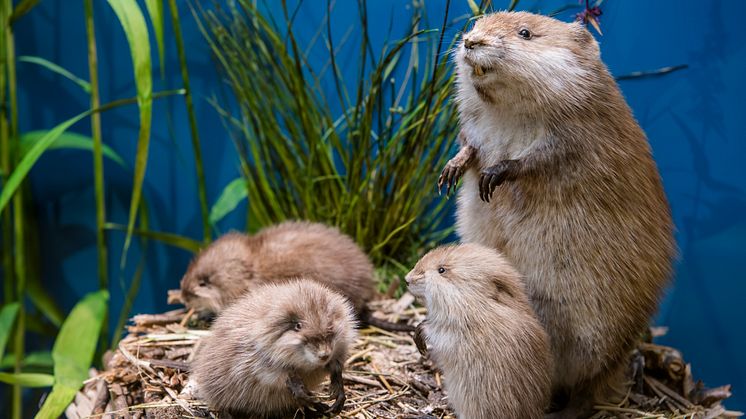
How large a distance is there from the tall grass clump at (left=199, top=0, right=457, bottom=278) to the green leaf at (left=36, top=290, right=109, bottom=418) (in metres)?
0.74

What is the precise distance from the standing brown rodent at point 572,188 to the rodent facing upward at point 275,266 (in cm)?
68

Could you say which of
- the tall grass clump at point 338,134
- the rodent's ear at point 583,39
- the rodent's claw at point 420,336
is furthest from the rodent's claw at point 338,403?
the rodent's ear at point 583,39

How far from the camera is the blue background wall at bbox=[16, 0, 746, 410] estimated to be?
2555 mm

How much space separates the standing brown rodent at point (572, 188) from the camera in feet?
6.59

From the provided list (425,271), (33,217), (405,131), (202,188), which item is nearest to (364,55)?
(405,131)

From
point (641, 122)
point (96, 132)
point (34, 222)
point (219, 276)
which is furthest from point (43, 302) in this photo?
point (641, 122)

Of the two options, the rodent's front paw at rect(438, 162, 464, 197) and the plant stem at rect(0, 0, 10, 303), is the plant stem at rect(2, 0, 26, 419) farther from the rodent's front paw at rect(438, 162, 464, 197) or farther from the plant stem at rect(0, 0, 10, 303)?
the rodent's front paw at rect(438, 162, 464, 197)

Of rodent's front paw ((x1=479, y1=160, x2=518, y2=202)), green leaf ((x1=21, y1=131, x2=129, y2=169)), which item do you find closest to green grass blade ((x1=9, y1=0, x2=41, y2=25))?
green leaf ((x1=21, y1=131, x2=129, y2=169))

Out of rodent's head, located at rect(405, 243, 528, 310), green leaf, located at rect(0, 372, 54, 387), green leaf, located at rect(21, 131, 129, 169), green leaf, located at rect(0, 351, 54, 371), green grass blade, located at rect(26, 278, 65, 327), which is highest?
green leaf, located at rect(21, 131, 129, 169)

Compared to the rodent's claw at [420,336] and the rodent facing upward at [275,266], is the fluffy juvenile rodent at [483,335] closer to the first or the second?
the rodent's claw at [420,336]

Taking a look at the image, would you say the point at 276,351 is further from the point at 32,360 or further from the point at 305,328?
the point at 32,360

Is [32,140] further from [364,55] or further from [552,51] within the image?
[552,51]

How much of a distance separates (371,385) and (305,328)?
52 cm

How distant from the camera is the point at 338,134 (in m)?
3.26
